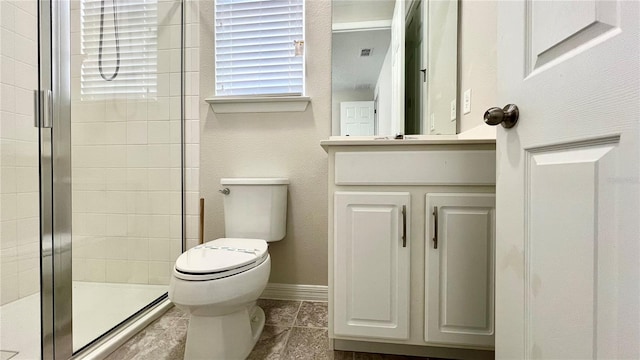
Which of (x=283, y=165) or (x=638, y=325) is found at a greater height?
(x=283, y=165)

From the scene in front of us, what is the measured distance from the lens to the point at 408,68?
149 cm

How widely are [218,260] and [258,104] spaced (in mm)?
982

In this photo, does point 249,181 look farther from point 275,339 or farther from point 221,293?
point 275,339

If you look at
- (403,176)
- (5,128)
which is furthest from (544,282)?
(5,128)

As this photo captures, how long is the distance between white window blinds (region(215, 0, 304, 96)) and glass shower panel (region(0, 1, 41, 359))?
843 mm

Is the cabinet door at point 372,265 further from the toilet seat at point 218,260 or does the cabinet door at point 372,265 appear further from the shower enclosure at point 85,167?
the shower enclosure at point 85,167

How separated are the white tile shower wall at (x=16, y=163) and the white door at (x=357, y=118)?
58.8 inches

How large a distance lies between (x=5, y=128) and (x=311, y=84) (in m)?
1.55

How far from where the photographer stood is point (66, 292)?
3.64 feet

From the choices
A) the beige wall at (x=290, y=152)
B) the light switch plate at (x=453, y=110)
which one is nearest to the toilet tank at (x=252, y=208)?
the beige wall at (x=290, y=152)

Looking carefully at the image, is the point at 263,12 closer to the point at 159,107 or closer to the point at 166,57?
the point at 166,57

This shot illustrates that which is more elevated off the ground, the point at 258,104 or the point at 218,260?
the point at 258,104

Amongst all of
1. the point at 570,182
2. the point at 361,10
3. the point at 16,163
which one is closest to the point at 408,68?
the point at 361,10

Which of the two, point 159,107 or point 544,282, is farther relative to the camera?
point 159,107
